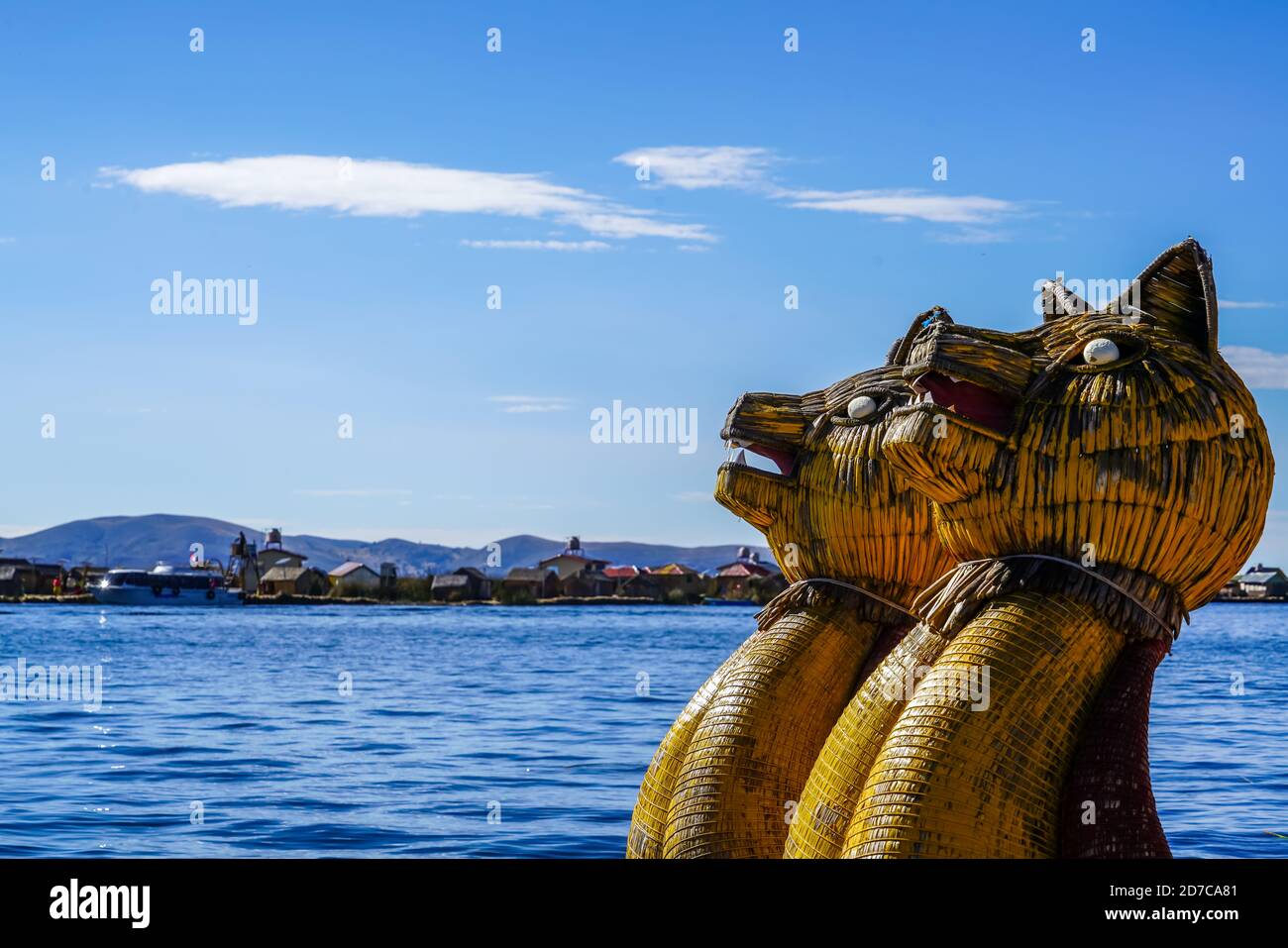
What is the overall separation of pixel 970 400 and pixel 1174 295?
3.09ft

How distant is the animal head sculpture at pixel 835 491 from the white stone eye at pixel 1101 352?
1270 mm

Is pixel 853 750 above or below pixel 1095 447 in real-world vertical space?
below

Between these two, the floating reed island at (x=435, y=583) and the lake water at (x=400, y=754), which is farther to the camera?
the floating reed island at (x=435, y=583)

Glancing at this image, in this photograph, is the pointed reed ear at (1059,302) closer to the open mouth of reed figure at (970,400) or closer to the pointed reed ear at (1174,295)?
the pointed reed ear at (1174,295)

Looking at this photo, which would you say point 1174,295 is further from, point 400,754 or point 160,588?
point 160,588

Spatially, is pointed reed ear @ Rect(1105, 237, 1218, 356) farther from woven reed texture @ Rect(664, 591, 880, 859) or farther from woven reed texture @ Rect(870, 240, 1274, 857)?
woven reed texture @ Rect(664, 591, 880, 859)

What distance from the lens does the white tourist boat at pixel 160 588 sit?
89.1m

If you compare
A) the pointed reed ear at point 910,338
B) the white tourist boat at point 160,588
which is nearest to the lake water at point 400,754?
the pointed reed ear at point 910,338

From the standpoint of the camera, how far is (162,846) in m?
12.6

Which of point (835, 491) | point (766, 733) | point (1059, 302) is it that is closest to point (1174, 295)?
point (1059, 302)

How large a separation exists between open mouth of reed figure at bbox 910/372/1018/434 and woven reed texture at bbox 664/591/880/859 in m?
1.45

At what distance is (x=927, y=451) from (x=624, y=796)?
32.9 ft

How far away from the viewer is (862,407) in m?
7.15

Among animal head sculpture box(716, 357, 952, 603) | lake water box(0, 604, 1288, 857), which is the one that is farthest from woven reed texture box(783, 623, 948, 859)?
lake water box(0, 604, 1288, 857)
